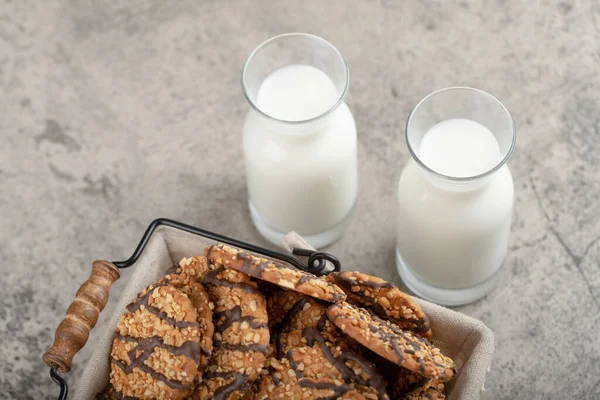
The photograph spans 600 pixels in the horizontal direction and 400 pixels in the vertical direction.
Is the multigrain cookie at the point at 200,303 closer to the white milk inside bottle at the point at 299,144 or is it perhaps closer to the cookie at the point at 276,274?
the cookie at the point at 276,274

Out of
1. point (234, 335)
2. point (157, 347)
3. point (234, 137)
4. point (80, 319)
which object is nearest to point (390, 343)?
point (234, 335)

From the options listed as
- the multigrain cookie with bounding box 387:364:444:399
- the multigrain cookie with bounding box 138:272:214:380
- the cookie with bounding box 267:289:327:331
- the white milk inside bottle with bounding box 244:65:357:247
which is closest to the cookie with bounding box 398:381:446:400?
the multigrain cookie with bounding box 387:364:444:399

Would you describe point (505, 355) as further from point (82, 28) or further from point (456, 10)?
point (82, 28)

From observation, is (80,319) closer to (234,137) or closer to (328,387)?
(328,387)

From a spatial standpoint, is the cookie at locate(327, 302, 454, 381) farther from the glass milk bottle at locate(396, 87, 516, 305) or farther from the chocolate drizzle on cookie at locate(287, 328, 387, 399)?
the glass milk bottle at locate(396, 87, 516, 305)

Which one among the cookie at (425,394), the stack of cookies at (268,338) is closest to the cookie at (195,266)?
the stack of cookies at (268,338)

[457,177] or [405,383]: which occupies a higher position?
[457,177]
